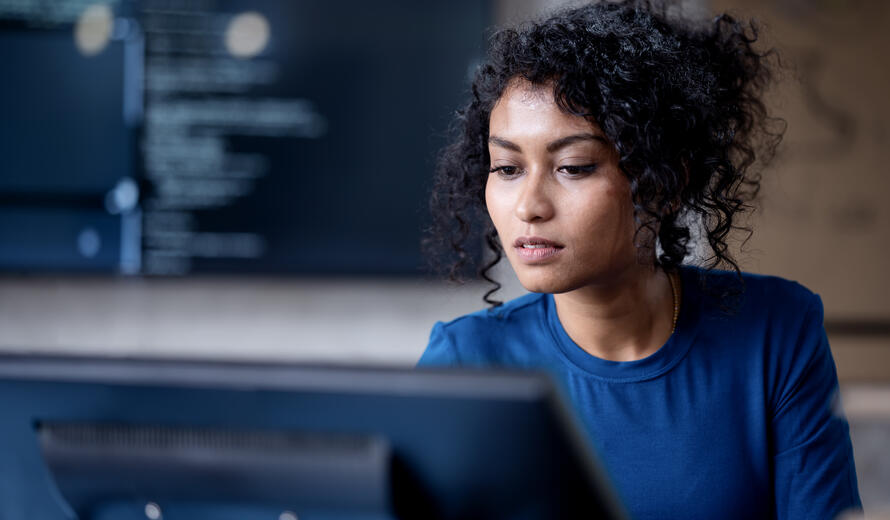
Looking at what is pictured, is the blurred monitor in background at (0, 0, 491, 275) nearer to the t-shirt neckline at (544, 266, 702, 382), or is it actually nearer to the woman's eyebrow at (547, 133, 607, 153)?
the t-shirt neckline at (544, 266, 702, 382)

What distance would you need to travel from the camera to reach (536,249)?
2.99 feet

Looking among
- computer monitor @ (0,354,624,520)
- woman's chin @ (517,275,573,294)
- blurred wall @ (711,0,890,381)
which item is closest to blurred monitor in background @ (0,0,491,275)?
blurred wall @ (711,0,890,381)

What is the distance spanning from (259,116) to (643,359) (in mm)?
1522

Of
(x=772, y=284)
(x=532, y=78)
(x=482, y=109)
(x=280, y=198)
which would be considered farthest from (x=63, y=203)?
(x=772, y=284)

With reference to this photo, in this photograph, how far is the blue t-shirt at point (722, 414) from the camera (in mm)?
960

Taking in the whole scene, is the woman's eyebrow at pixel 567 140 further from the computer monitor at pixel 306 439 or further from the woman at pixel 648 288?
the computer monitor at pixel 306 439

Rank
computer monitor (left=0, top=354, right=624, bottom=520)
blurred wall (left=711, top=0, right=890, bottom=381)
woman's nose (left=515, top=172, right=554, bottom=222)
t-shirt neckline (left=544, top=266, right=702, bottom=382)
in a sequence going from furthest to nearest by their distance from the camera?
1. blurred wall (left=711, top=0, right=890, bottom=381)
2. t-shirt neckline (left=544, top=266, right=702, bottom=382)
3. woman's nose (left=515, top=172, right=554, bottom=222)
4. computer monitor (left=0, top=354, right=624, bottom=520)

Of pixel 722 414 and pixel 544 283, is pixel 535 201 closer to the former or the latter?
pixel 544 283

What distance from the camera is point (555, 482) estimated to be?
0.44 m

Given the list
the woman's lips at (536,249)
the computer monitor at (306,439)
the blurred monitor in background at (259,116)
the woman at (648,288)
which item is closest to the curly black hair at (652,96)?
the woman at (648,288)

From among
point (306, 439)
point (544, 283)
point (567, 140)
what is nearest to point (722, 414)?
point (544, 283)

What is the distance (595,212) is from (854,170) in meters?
1.56

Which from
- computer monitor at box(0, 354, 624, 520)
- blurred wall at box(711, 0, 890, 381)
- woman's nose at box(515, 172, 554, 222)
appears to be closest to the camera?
computer monitor at box(0, 354, 624, 520)

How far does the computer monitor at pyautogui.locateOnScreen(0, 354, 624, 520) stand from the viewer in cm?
43
